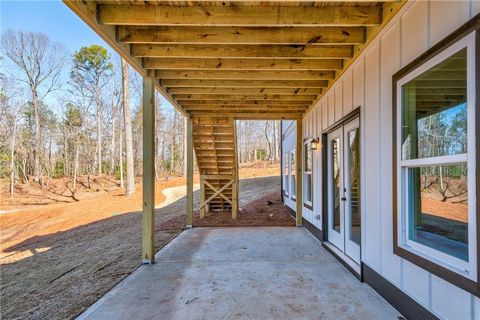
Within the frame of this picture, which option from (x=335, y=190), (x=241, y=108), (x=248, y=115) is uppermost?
(x=241, y=108)

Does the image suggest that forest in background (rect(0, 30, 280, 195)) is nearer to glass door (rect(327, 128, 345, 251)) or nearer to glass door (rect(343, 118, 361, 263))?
glass door (rect(327, 128, 345, 251))

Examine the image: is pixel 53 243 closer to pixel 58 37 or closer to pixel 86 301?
pixel 86 301

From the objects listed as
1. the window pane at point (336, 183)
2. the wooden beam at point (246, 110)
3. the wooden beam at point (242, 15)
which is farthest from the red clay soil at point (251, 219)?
the wooden beam at point (242, 15)

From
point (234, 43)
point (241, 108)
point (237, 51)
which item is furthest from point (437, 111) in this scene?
point (241, 108)

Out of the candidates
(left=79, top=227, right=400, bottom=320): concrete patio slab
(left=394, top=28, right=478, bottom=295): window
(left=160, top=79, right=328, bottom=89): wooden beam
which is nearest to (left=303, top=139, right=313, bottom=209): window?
(left=79, top=227, right=400, bottom=320): concrete patio slab

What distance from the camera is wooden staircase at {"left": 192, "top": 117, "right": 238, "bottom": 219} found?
748cm

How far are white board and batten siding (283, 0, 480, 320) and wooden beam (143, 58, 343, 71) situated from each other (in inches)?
27.8

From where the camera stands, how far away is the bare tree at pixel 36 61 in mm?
19125

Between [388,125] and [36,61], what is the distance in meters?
24.5

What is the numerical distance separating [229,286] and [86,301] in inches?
63.0

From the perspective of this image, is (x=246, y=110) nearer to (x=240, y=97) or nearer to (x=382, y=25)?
(x=240, y=97)

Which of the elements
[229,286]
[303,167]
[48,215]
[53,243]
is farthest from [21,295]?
[48,215]

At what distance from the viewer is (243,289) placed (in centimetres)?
330

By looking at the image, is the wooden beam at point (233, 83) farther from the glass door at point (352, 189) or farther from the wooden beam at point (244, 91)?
the glass door at point (352, 189)
